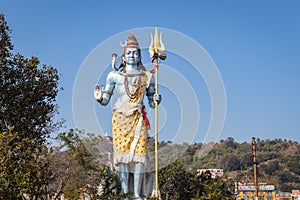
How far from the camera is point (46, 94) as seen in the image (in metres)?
15.4

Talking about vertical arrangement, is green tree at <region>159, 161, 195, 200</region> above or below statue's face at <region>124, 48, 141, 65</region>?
below

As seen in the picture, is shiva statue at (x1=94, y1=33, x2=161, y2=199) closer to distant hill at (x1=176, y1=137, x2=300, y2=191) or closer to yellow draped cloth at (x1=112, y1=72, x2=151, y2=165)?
yellow draped cloth at (x1=112, y1=72, x2=151, y2=165)

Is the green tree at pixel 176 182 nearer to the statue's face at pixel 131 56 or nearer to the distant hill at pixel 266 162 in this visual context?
the statue's face at pixel 131 56

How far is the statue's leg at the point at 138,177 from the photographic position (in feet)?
40.8

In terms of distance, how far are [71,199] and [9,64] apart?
4.19m

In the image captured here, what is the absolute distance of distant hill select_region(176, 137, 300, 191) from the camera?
77.8m

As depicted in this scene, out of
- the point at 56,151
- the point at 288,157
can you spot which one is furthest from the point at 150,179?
the point at 288,157

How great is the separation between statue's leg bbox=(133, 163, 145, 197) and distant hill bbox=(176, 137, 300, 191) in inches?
2312

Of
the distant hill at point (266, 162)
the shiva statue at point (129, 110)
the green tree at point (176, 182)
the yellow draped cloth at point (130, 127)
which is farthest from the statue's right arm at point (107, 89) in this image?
the distant hill at point (266, 162)

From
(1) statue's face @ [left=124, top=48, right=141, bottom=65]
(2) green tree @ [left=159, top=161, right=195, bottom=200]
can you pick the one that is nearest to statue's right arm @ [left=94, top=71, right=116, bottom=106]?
(1) statue's face @ [left=124, top=48, right=141, bottom=65]

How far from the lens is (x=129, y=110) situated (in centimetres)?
1275

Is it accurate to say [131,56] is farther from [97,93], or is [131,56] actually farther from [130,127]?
[130,127]

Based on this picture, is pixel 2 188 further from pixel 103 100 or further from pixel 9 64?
pixel 9 64

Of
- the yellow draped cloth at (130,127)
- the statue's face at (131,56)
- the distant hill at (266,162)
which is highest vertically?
the distant hill at (266,162)
